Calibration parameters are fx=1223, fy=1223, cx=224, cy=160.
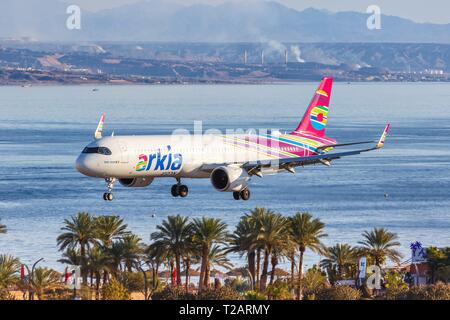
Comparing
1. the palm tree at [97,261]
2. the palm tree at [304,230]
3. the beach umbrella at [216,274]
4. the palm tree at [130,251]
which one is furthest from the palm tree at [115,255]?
the beach umbrella at [216,274]

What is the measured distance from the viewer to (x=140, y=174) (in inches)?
4097

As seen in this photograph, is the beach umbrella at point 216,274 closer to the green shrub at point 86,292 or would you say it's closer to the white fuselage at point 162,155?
the green shrub at point 86,292

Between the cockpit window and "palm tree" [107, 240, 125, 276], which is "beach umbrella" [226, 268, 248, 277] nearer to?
"palm tree" [107, 240, 125, 276]

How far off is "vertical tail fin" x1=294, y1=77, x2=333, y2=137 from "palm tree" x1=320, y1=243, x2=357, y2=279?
2074cm

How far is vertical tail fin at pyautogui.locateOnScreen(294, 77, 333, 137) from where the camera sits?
407ft

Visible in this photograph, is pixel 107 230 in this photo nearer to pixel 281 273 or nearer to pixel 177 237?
pixel 177 237

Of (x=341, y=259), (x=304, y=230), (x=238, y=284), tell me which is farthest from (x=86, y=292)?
(x=341, y=259)

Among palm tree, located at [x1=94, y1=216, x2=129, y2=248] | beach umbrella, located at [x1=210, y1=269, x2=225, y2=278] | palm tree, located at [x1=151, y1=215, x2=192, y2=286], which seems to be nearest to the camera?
palm tree, located at [x1=151, y1=215, x2=192, y2=286]

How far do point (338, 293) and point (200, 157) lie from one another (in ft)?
80.4

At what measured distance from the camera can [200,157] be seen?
108 m

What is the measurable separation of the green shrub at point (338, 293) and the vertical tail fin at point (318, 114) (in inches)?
626

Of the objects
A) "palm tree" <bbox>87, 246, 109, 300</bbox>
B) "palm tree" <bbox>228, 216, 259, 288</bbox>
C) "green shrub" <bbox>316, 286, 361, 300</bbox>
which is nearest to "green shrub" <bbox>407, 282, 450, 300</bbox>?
"green shrub" <bbox>316, 286, 361, 300</bbox>

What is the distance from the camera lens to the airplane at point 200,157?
102125 millimetres

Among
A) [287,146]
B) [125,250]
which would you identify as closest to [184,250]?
[125,250]
